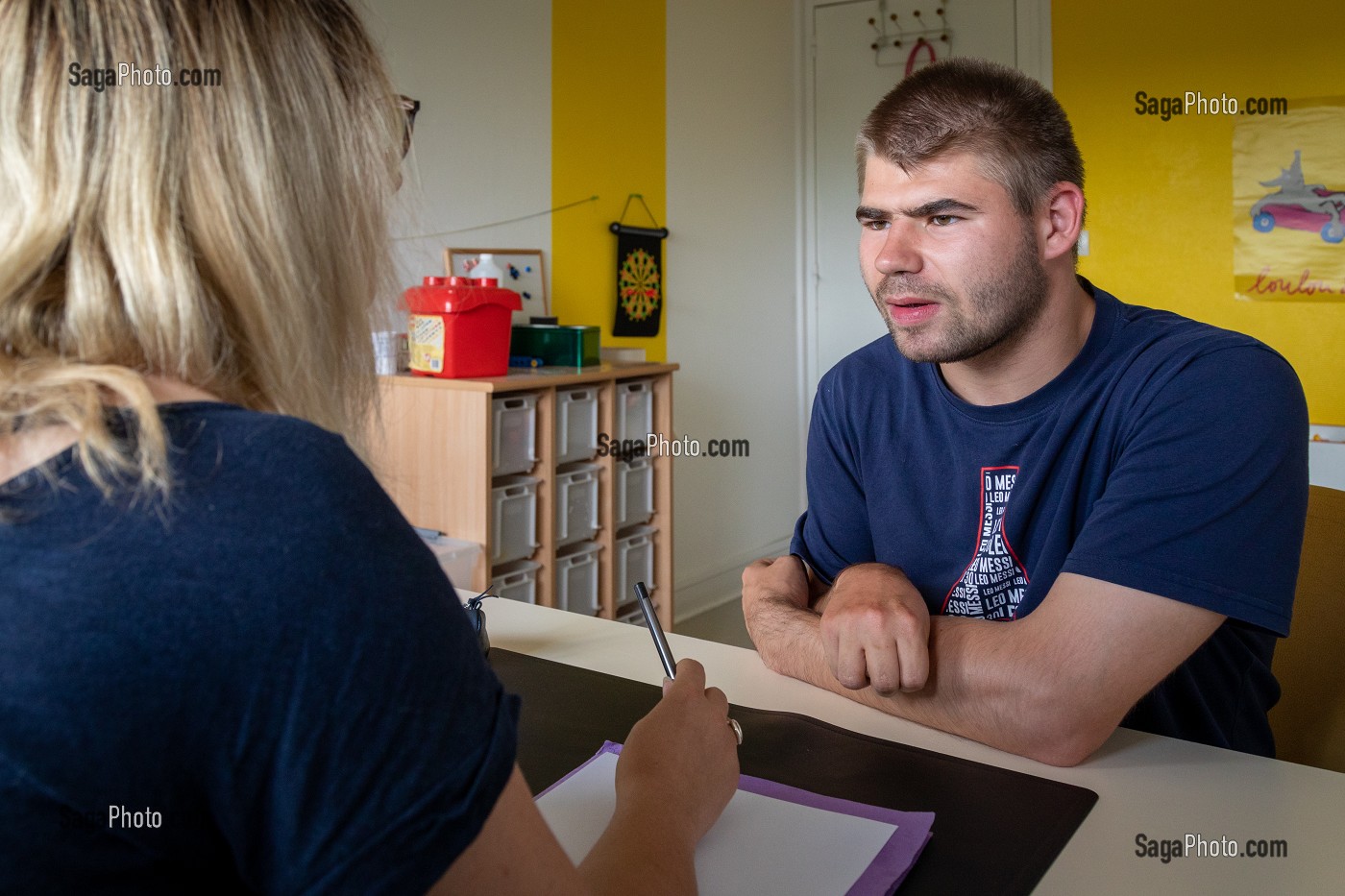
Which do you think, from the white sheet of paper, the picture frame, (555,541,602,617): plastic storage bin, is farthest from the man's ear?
the picture frame

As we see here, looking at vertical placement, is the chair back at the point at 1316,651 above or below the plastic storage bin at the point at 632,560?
above

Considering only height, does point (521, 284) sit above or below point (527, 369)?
above

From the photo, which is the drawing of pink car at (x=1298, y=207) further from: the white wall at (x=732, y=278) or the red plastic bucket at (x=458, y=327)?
the red plastic bucket at (x=458, y=327)

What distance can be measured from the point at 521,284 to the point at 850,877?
264 centimetres

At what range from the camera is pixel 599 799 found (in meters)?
0.92

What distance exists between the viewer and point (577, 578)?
294cm

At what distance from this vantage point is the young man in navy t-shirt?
1.08 metres

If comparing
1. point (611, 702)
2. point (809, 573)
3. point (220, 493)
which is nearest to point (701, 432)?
point (809, 573)

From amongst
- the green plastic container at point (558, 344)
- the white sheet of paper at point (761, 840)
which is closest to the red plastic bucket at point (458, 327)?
the green plastic container at point (558, 344)

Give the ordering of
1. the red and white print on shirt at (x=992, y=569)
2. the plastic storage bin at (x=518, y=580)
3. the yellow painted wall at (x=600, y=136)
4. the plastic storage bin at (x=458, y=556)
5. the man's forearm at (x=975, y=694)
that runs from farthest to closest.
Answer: the yellow painted wall at (x=600, y=136) < the plastic storage bin at (x=518, y=580) < the plastic storage bin at (x=458, y=556) < the red and white print on shirt at (x=992, y=569) < the man's forearm at (x=975, y=694)

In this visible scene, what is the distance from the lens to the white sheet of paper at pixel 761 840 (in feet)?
2.62

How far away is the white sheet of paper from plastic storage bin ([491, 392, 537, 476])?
1700 millimetres

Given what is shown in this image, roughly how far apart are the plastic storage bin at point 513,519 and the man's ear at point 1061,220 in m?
1.53

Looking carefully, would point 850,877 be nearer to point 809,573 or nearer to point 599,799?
point 599,799
